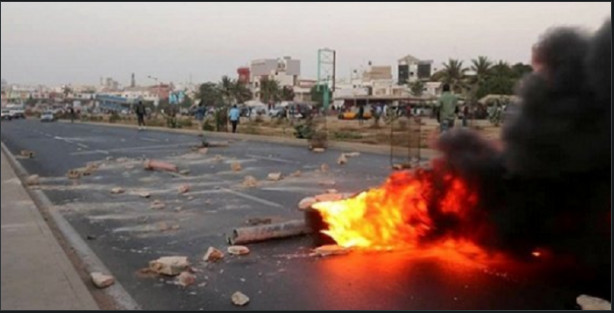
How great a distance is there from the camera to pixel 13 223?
5.71 meters

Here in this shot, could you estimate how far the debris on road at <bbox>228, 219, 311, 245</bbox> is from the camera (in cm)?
639

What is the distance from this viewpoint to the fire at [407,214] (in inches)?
229

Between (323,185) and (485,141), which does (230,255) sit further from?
(323,185)

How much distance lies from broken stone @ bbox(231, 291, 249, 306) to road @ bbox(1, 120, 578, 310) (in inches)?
1.9

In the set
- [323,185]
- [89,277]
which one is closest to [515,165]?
[89,277]

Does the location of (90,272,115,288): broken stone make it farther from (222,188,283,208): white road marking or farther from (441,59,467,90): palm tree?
(441,59,467,90): palm tree

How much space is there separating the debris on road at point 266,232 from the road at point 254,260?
110 millimetres

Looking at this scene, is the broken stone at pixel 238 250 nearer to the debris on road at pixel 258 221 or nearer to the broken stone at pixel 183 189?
the debris on road at pixel 258 221

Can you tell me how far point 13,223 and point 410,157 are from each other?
963 centimetres

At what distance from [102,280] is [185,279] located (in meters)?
0.68

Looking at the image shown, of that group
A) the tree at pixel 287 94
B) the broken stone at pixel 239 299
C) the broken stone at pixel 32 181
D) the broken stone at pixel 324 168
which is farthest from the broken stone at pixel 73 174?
the tree at pixel 287 94

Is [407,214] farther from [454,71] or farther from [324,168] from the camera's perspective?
[454,71]

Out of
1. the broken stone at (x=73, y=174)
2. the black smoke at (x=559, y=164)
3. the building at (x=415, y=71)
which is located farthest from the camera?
the building at (x=415, y=71)

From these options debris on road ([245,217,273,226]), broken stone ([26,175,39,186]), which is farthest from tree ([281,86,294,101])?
debris on road ([245,217,273,226])
